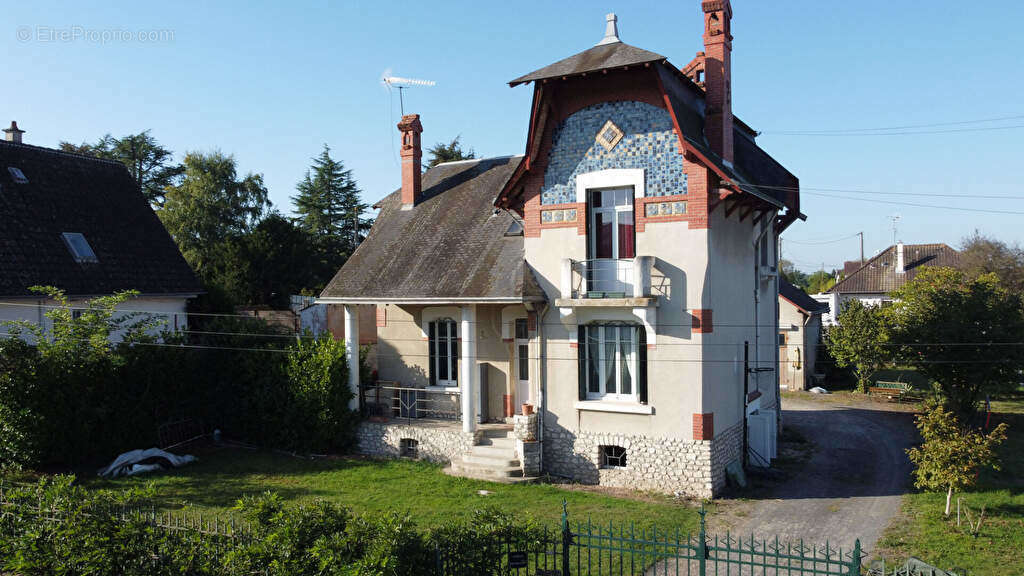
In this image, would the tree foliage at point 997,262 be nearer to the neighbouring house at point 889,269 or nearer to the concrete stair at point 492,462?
the neighbouring house at point 889,269

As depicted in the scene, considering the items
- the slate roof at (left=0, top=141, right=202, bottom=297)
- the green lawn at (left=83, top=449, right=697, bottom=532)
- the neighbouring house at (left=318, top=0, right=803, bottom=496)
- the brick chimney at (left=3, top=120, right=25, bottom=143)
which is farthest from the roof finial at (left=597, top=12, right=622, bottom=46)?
the brick chimney at (left=3, top=120, right=25, bottom=143)

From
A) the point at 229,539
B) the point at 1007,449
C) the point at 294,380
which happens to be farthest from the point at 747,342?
the point at 229,539

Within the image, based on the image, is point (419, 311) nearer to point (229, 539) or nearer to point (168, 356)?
point (168, 356)

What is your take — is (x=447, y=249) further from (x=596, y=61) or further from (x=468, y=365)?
(x=596, y=61)

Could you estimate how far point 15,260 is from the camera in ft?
62.1

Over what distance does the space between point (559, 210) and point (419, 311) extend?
5999 millimetres

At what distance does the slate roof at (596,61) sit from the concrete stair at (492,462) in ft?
29.6

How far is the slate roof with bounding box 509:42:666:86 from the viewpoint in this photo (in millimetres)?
15039

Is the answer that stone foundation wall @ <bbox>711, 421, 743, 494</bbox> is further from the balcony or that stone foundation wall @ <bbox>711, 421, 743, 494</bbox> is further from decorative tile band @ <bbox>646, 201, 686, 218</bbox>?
decorative tile band @ <bbox>646, 201, 686, 218</bbox>

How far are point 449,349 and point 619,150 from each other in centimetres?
780

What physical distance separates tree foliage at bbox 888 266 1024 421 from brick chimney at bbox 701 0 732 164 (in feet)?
40.3

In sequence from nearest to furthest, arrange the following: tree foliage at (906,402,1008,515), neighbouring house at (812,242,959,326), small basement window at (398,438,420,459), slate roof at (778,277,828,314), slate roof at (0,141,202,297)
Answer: tree foliage at (906,402,1008,515) → small basement window at (398,438,420,459) → slate roof at (0,141,202,297) → slate roof at (778,277,828,314) → neighbouring house at (812,242,959,326)

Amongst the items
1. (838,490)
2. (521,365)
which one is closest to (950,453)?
(838,490)

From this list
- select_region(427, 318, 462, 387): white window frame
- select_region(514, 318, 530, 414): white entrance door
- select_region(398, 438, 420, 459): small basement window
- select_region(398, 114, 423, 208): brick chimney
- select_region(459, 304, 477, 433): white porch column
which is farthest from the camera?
select_region(398, 114, 423, 208): brick chimney
